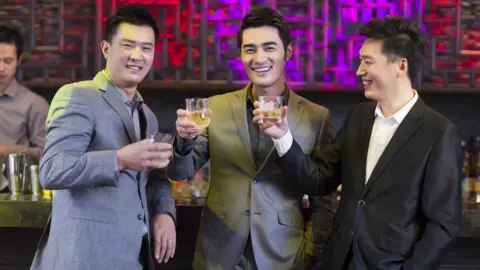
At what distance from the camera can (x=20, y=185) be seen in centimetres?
304

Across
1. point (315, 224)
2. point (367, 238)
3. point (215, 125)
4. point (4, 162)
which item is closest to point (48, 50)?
point (4, 162)

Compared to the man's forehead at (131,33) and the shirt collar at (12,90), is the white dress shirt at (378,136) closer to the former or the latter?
the man's forehead at (131,33)

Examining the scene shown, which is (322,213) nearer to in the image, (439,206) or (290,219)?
(290,219)

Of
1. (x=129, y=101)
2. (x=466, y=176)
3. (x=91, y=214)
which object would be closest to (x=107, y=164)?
(x=91, y=214)

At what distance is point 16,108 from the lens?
3.92 m

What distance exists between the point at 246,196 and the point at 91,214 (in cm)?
57

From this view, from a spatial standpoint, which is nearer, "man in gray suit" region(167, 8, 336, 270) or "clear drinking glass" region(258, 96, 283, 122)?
"clear drinking glass" region(258, 96, 283, 122)

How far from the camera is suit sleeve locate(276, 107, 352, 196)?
2258 mm

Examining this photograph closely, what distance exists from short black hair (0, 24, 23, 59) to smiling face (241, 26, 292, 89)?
1893 millimetres

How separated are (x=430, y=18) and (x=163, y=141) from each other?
2.33 m

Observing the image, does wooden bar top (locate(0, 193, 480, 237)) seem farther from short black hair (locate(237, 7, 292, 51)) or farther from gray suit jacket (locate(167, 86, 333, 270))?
short black hair (locate(237, 7, 292, 51))

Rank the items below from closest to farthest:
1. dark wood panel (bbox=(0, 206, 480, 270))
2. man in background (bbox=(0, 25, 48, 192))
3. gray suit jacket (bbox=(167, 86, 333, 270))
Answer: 1. gray suit jacket (bbox=(167, 86, 333, 270))
2. dark wood panel (bbox=(0, 206, 480, 270))
3. man in background (bbox=(0, 25, 48, 192))

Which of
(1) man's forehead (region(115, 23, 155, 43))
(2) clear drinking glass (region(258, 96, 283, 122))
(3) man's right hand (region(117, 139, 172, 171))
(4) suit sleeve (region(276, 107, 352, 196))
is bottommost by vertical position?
(4) suit sleeve (region(276, 107, 352, 196))

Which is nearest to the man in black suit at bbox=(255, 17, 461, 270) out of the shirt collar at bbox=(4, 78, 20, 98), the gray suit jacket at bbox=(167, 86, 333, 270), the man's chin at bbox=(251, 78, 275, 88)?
the gray suit jacket at bbox=(167, 86, 333, 270)
